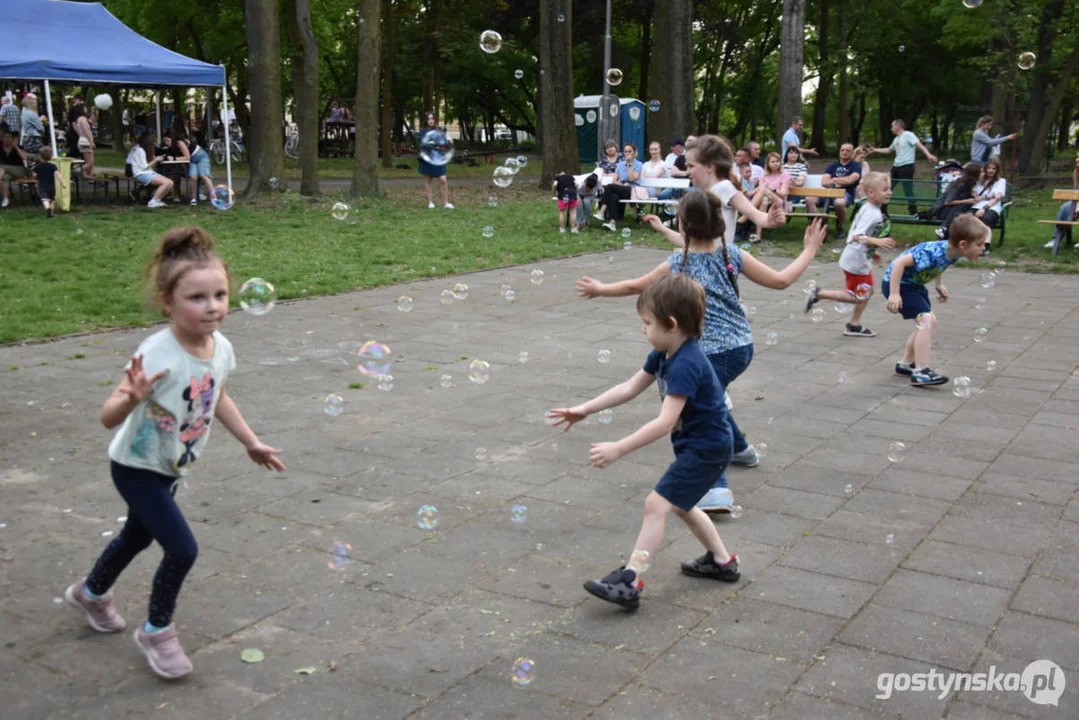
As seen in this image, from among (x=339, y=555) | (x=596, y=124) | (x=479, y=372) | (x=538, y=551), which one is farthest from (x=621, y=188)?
(x=596, y=124)

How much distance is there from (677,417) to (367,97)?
17601mm

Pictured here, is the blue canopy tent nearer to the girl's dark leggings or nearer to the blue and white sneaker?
the blue and white sneaker

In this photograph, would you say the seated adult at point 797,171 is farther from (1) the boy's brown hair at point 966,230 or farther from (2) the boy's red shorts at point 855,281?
(1) the boy's brown hair at point 966,230

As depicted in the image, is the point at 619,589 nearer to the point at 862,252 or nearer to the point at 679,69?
the point at 862,252

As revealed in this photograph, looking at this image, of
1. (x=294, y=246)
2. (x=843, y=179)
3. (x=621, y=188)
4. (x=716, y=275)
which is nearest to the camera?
(x=716, y=275)

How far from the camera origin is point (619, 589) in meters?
4.08

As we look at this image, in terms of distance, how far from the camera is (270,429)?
6602 millimetres

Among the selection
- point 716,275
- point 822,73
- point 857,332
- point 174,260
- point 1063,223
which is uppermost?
point 822,73

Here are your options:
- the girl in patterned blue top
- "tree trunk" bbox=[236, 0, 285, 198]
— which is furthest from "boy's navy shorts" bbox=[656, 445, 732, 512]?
"tree trunk" bbox=[236, 0, 285, 198]

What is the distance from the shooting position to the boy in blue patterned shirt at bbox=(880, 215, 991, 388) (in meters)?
7.57

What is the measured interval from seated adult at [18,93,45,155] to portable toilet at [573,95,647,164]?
15067 millimetres

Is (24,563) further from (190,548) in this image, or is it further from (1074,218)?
(1074,218)

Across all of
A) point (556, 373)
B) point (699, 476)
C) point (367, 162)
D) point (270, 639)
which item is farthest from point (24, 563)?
point (367, 162)

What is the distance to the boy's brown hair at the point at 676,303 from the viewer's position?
409 cm
